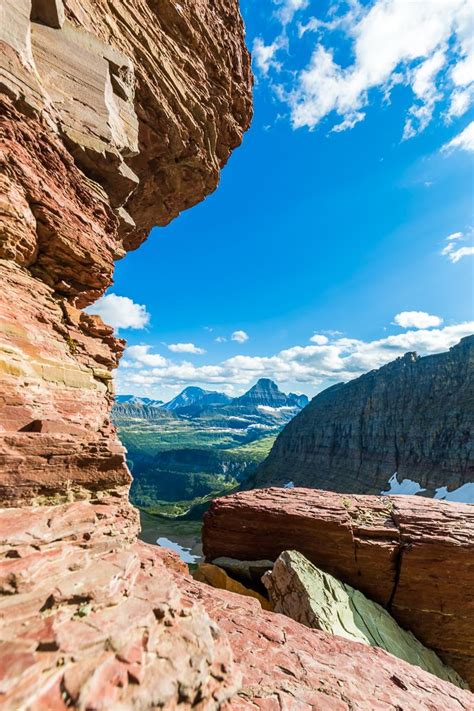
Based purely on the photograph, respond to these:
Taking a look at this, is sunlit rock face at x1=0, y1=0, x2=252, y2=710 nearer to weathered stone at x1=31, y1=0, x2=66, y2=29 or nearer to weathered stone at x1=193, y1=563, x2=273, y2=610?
weathered stone at x1=31, y1=0, x2=66, y2=29

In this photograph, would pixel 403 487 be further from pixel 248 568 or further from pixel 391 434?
pixel 248 568

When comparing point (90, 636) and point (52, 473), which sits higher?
point (52, 473)

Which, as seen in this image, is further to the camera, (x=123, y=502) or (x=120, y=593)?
(x=123, y=502)

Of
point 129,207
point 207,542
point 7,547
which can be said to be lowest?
point 207,542

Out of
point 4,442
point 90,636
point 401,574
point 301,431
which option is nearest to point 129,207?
point 4,442

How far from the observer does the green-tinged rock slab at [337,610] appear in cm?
1373

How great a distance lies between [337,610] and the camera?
14.5m

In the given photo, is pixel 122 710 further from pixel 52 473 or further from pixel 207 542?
pixel 207 542

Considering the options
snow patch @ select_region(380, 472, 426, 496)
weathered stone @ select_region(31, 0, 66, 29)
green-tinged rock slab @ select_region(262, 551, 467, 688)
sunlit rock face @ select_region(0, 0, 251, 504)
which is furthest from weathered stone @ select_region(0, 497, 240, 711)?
snow patch @ select_region(380, 472, 426, 496)

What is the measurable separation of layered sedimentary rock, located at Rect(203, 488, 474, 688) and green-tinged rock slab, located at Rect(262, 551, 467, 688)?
3.41ft

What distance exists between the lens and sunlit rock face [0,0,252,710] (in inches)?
216

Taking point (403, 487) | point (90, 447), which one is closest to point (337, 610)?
point (90, 447)

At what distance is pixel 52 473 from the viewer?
28.6 feet

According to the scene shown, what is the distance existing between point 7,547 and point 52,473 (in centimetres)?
232
